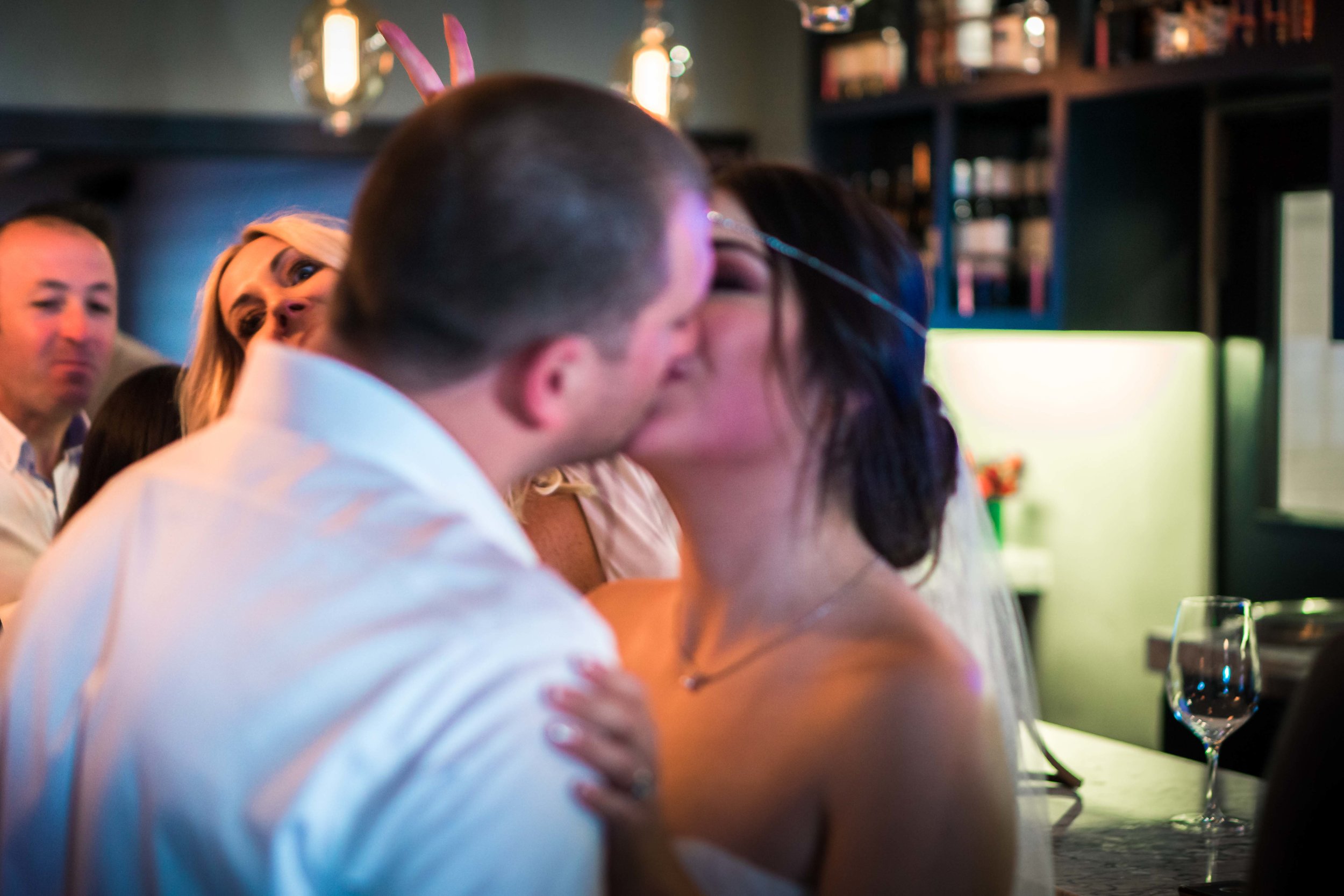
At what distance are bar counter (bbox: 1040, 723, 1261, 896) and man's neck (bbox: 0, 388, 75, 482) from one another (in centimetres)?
196

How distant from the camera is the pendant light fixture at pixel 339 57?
3.30 meters

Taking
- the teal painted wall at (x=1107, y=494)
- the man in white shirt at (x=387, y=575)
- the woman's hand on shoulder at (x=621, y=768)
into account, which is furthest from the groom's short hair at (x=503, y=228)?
the teal painted wall at (x=1107, y=494)

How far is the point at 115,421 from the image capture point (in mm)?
2041

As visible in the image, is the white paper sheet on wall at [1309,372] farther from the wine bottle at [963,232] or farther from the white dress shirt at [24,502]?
the white dress shirt at [24,502]

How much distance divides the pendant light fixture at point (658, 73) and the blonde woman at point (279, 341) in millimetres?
1690

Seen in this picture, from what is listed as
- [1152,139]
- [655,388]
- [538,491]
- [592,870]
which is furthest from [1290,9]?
[592,870]

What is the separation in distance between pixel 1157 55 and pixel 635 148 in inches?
132

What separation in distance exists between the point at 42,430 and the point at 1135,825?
2.14 m

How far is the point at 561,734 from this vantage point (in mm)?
785

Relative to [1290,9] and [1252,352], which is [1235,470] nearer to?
[1252,352]

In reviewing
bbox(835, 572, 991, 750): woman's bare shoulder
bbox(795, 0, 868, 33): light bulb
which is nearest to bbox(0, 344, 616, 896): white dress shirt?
bbox(835, 572, 991, 750): woman's bare shoulder

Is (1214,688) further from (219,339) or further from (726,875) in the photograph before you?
(219,339)

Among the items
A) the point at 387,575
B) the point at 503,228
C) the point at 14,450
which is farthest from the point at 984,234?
the point at 387,575

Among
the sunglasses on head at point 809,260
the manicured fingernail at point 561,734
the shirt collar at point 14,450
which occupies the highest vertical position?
the sunglasses on head at point 809,260
